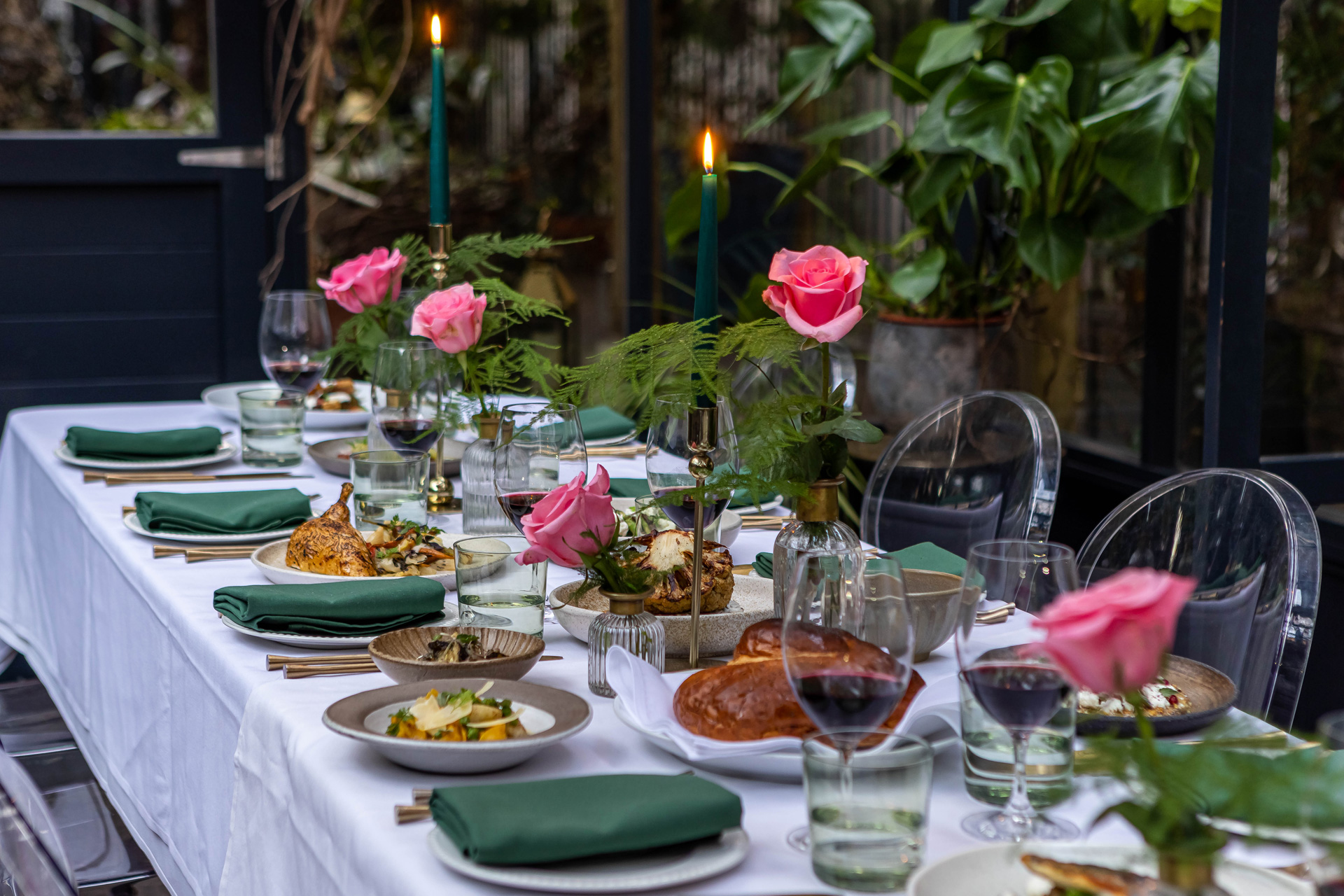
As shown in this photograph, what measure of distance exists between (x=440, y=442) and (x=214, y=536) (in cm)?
32

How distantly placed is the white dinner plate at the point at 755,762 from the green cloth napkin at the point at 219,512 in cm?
80

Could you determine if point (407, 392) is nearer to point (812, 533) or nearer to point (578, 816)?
point (812, 533)

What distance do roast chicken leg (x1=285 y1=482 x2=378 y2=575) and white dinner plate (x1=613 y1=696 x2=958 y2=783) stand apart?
0.54 metres

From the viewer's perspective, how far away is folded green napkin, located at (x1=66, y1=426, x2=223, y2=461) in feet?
6.59

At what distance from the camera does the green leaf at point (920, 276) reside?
9.58 feet

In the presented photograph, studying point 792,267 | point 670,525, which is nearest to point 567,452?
point 670,525

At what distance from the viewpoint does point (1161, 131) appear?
2.66 meters

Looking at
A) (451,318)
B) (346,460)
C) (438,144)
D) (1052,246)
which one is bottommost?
(346,460)

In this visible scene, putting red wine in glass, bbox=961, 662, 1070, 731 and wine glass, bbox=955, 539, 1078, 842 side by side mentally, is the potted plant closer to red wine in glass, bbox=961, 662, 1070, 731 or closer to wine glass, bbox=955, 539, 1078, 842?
wine glass, bbox=955, 539, 1078, 842

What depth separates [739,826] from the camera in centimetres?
82

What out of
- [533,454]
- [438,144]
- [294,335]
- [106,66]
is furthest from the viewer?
[106,66]

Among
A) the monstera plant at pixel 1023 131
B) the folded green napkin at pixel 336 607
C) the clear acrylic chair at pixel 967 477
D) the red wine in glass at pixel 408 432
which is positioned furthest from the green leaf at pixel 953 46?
the folded green napkin at pixel 336 607

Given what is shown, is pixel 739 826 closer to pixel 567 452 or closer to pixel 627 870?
pixel 627 870

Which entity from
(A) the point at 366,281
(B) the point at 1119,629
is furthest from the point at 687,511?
(A) the point at 366,281
